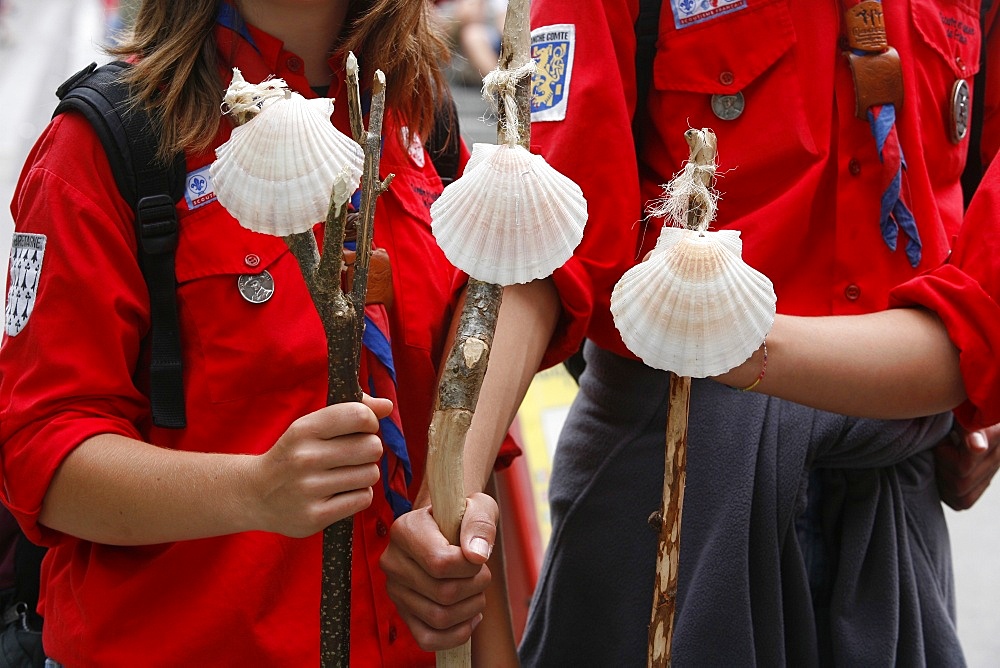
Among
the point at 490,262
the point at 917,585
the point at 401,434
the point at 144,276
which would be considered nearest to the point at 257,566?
the point at 401,434

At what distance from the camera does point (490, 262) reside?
1.12 m

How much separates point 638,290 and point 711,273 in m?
0.08

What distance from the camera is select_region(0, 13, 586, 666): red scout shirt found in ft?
4.48

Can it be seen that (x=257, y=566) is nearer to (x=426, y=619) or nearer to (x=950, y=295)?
(x=426, y=619)

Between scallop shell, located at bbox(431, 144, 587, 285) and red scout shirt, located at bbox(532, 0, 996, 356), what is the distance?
0.35 meters

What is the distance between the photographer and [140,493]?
1317 millimetres

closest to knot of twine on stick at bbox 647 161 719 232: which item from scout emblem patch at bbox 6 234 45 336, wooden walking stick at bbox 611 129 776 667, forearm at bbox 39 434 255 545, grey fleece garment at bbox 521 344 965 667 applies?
wooden walking stick at bbox 611 129 776 667

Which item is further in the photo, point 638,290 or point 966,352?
point 966,352

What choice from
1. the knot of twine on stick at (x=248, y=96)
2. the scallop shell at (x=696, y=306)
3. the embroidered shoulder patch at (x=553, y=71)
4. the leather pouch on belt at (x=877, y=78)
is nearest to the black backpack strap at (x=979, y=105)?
the leather pouch on belt at (x=877, y=78)

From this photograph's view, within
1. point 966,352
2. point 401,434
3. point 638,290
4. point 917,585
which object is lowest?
point 917,585

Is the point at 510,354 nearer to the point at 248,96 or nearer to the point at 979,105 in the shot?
the point at 248,96

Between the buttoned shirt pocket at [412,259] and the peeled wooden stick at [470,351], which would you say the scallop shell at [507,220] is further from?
the buttoned shirt pocket at [412,259]

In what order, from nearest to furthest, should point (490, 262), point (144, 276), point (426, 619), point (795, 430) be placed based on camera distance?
point (490, 262) → point (426, 619) → point (144, 276) → point (795, 430)

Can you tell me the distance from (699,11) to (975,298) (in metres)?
0.56
